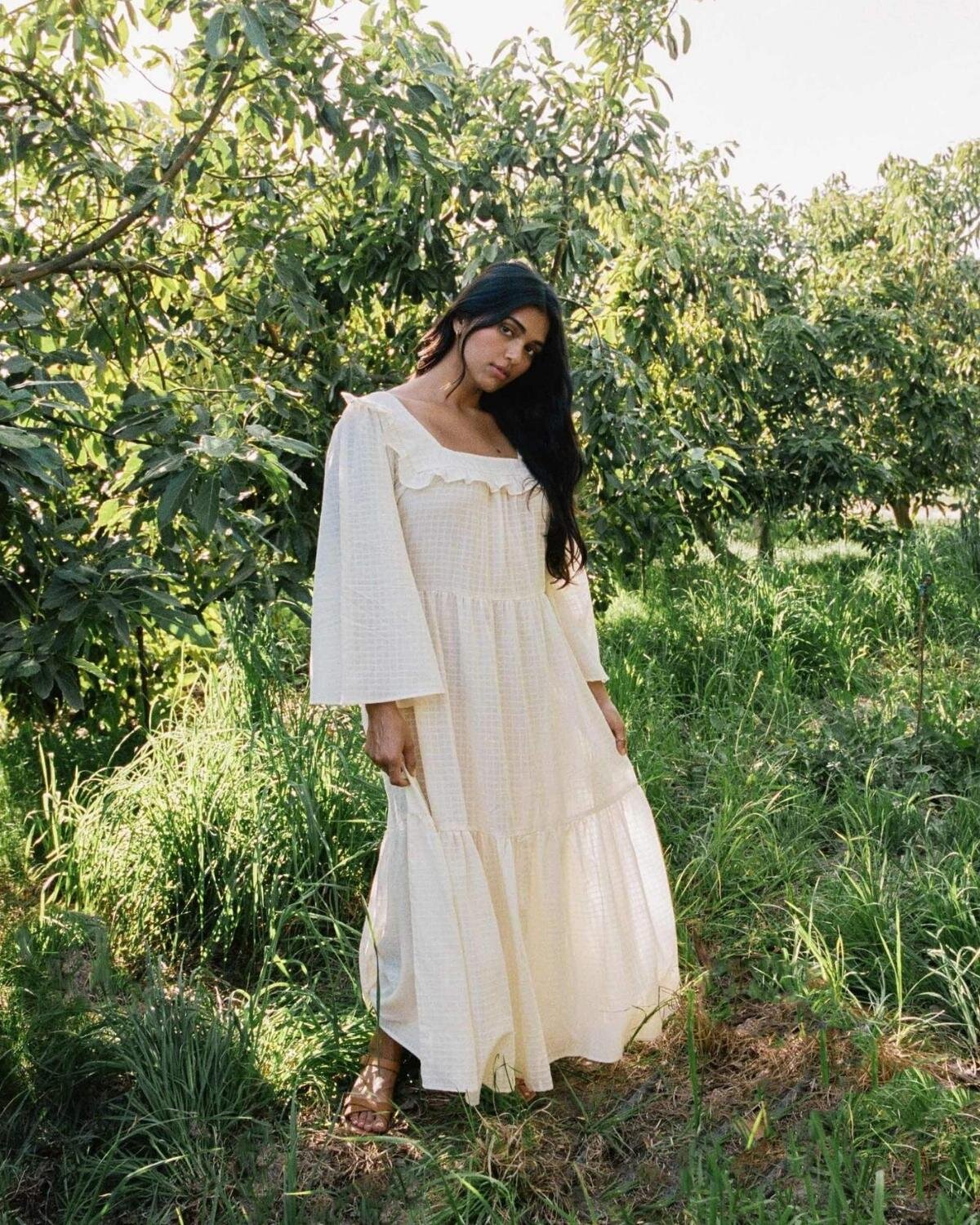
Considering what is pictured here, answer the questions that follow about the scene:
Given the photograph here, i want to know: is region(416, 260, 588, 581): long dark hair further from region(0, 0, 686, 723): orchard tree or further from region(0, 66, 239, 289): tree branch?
region(0, 66, 239, 289): tree branch

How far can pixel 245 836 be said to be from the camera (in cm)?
266

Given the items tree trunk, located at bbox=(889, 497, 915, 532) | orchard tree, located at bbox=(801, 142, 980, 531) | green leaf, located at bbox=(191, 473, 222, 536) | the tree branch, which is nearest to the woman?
green leaf, located at bbox=(191, 473, 222, 536)

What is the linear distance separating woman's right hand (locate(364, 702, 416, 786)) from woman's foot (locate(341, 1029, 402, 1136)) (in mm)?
541

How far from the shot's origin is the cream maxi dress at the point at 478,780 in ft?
6.21

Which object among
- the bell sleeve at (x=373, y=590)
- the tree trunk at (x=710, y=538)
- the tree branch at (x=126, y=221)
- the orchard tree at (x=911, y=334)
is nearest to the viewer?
the bell sleeve at (x=373, y=590)

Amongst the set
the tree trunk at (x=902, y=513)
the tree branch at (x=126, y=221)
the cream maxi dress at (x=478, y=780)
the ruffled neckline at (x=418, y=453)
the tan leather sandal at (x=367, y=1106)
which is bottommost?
the tan leather sandal at (x=367, y=1106)

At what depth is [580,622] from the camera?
228 cm

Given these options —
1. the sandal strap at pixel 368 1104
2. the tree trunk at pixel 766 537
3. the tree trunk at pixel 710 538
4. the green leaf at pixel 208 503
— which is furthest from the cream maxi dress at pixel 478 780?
the tree trunk at pixel 766 537

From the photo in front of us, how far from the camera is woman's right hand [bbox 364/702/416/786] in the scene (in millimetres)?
1888

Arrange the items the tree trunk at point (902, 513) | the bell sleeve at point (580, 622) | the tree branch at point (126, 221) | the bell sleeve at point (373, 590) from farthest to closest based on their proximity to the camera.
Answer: the tree trunk at point (902, 513)
the tree branch at point (126, 221)
the bell sleeve at point (580, 622)
the bell sleeve at point (373, 590)

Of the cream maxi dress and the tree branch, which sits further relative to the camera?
the tree branch

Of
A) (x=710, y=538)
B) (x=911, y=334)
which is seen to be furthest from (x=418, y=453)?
(x=911, y=334)

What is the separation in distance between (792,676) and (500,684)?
236 centimetres

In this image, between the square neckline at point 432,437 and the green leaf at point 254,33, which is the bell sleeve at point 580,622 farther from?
the green leaf at point 254,33
